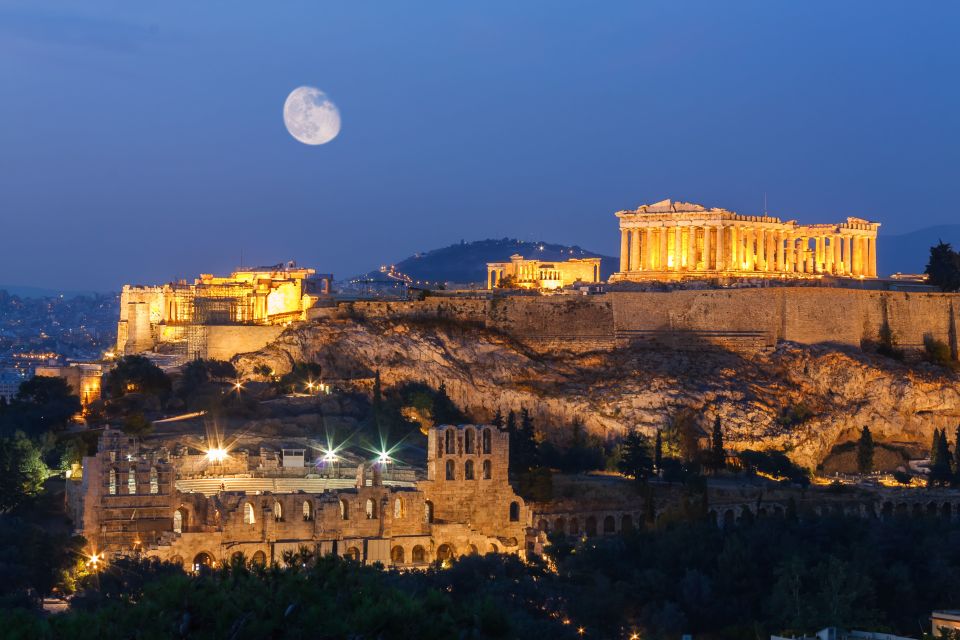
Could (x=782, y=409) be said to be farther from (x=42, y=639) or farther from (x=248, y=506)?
(x=42, y=639)

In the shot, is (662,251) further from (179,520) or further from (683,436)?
(179,520)

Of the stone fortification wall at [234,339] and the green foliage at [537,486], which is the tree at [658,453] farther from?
Answer: the stone fortification wall at [234,339]

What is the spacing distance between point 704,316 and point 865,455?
10208mm

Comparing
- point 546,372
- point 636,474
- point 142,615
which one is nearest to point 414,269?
point 546,372

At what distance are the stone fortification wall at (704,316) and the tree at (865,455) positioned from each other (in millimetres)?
7192

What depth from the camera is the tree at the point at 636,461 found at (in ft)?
192

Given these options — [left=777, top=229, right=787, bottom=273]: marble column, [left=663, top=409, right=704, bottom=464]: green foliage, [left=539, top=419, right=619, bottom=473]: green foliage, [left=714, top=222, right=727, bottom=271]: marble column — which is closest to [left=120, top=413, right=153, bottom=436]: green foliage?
[left=539, top=419, right=619, bottom=473]: green foliage

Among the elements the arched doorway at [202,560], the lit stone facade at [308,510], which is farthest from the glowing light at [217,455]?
the arched doorway at [202,560]

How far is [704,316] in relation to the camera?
73.0 m

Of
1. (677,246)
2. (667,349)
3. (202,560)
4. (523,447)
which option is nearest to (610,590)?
(202,560)

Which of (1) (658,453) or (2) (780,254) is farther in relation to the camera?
(2) (780,254)

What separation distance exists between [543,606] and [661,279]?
37.2m

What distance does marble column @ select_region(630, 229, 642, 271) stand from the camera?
84.0 m

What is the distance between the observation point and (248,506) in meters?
48.3
